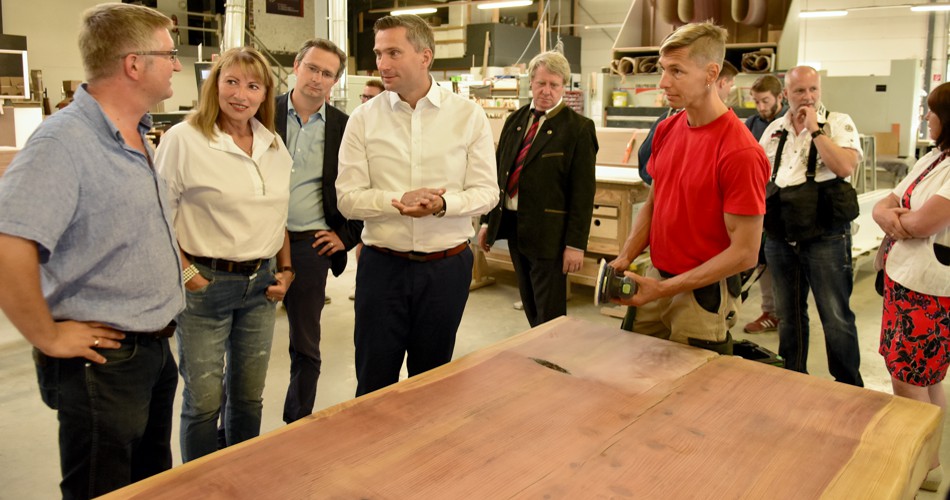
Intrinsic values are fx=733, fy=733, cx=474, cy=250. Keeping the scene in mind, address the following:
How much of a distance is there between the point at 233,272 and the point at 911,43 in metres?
16.2

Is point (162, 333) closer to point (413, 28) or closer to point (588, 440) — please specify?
point (588, 440)

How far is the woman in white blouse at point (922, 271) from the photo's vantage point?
2.42 m

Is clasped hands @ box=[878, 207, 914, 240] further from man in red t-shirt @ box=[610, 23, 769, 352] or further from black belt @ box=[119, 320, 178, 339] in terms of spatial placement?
black belt @ box=[119, 320, 178, 339]

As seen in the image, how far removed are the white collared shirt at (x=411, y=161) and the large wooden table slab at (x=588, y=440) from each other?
2.13 feet

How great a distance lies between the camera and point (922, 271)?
246 centimetres

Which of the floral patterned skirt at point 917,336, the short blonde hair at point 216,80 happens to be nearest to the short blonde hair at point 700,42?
the floral patterned skirt at point 917,336

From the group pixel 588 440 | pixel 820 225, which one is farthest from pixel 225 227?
pixel 820 225

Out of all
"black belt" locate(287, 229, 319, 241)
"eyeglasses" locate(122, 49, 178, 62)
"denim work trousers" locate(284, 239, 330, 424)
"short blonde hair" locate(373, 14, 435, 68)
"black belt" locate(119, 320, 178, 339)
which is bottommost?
"denim work trousers" locate(284, 239, 330, 424)

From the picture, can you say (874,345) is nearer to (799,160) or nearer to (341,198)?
(799,160)

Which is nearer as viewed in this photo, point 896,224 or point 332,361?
point 896,224

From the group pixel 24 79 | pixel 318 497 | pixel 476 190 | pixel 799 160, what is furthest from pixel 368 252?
pixel 24 79

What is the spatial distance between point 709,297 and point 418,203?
919mm

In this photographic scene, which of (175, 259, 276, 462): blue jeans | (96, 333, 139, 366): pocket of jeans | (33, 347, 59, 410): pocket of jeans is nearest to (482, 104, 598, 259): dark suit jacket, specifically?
(175, 259, 276, 462): blue jeans

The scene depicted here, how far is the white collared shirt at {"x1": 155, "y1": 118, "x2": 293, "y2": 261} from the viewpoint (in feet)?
7.07
